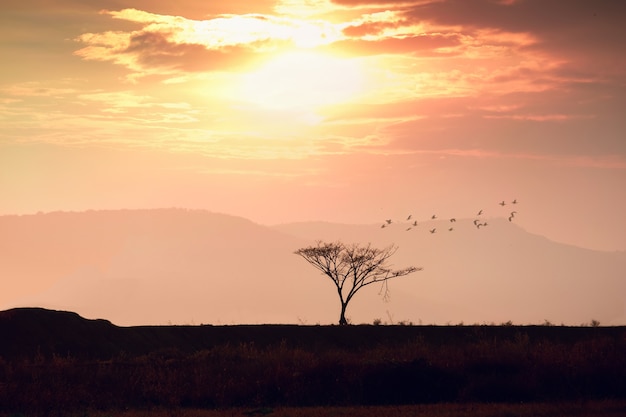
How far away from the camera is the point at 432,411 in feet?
115

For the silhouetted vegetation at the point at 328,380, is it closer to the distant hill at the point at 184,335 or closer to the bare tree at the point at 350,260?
the distant hill at the point at 184,335

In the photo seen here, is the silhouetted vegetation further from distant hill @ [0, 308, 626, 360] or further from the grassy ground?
distant hill @ [0, 308, 626, 360]

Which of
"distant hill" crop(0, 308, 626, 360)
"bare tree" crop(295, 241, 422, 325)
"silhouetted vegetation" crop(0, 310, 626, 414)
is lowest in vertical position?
"silhouetted vegetation" crop(0, 310, 626, 414)

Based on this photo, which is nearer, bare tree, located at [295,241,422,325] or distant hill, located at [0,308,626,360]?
distant hill, located at [0,308,626,360]

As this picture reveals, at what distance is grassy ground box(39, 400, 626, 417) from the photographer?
33.8m

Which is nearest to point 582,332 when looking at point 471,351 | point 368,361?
point 471,351

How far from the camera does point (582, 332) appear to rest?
76625 millimetres

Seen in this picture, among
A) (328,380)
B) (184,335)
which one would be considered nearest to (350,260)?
(184,335)

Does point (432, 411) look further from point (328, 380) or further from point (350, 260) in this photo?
point (350, 260)

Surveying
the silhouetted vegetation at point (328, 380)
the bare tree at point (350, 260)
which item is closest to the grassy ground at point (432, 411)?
the silhouetted vegetation at point (328, 380)

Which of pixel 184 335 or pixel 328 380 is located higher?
pixel 184 335

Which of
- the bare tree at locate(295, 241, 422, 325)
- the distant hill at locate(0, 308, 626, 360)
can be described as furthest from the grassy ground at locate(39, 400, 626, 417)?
the bare tree at locate(295, 241, 422, 325)

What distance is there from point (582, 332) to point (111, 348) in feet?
121

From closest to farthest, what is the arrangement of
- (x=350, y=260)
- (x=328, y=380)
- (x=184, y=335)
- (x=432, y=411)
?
(x=432, y=411)
(x=328, y=380)
(x=184, y=335)
(x=350, y=260)
